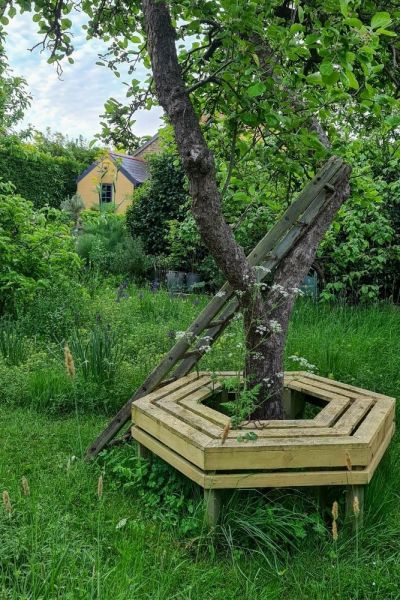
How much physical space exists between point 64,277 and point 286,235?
11.7 feet

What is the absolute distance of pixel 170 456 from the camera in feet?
7.92

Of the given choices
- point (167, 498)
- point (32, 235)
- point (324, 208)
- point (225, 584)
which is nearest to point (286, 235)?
point (324, 208)

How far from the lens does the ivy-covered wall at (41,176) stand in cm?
1443

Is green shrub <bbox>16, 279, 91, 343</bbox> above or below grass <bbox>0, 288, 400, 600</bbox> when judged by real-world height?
above

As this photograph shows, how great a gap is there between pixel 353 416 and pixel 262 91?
5.37ft

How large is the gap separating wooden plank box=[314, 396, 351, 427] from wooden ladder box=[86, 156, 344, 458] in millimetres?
714

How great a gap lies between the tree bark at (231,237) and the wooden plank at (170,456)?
53 centimetres

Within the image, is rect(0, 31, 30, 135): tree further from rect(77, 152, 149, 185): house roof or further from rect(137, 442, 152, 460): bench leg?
rect(77, 152, 149, 185): house roof

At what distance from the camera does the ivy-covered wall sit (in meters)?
14.4

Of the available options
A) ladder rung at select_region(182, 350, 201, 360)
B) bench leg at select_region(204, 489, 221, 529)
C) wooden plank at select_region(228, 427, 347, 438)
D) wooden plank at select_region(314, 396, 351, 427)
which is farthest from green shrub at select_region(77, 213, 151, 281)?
bench leg at select_region(204, 489, 221, 529)

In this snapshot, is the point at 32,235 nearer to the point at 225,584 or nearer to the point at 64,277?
the point at 64,277

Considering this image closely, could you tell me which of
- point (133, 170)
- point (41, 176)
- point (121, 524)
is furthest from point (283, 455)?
point (133, 170)

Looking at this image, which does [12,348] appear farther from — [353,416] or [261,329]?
[353,416]

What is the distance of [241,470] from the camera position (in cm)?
226
